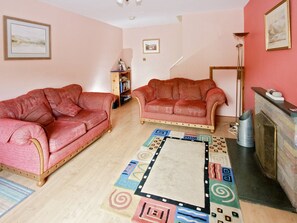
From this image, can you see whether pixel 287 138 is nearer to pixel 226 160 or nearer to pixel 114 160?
pixel 226 160

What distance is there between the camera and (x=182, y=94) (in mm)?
3963

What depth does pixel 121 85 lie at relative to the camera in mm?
5355

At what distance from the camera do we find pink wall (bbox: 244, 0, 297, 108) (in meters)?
1.74

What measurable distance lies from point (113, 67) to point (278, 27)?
4.22 metres

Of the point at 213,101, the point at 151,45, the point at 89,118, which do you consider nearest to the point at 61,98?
the point at 89,118

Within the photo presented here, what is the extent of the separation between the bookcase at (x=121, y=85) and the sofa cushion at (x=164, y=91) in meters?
1.51

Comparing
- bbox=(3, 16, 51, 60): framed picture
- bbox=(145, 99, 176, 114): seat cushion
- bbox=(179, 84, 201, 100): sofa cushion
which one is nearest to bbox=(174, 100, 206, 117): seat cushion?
bbox=(145, 99, 176, 114): seat cushion

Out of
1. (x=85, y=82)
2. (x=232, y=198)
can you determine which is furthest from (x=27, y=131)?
(x=85, y=82)

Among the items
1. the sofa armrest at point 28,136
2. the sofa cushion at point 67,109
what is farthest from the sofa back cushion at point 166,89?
the sofa armrest at point 28,136

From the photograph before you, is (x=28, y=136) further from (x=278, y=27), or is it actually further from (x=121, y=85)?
(x=121, y=85)

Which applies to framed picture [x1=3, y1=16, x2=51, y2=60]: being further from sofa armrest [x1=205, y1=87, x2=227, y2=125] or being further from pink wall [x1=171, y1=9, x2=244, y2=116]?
sofa armrest [x1=205, y1=87, x2=227, y2=125]

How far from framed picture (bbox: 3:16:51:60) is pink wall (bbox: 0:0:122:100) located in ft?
0.23

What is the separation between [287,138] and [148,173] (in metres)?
1.42

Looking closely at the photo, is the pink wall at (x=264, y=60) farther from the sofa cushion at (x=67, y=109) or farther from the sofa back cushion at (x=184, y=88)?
the sofa cushion at (x=67, y=109)
